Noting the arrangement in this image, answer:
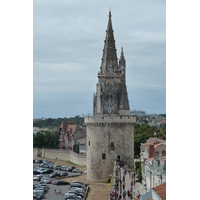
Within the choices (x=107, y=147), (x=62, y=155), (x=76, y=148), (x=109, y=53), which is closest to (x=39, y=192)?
(x=107, y=147)

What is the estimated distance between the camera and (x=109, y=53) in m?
28.8

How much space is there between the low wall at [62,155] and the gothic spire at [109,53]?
1583 cm

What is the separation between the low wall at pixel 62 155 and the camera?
43.6 metres

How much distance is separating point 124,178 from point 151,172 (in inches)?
171

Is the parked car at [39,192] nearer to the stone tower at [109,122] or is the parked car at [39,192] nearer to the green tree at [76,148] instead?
the stone tower at [109,122]

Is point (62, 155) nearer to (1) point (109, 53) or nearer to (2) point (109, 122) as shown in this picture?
(2) point (109, 122)

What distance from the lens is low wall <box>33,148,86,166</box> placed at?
143ft

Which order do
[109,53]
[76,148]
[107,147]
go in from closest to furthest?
[107,147]
[109,53]
[76,148]

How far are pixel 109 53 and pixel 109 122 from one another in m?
4.33

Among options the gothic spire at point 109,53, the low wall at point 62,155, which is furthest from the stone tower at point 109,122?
the low wall at point 62,155

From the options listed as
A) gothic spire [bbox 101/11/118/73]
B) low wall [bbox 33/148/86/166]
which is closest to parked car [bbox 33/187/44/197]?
gothic spire [bbox 101/11/118/73]
